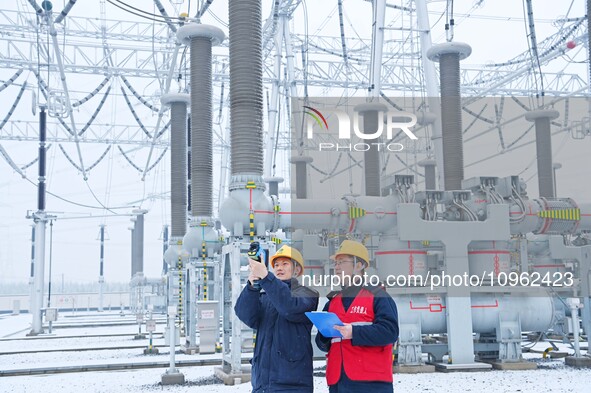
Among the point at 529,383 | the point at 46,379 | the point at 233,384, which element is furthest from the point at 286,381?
the point at 46,379

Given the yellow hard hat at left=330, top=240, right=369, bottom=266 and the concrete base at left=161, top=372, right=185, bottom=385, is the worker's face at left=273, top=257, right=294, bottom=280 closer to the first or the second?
the yellow hard hat at left=330, top=240, right=369, bottom=266

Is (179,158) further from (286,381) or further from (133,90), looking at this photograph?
(286,381)

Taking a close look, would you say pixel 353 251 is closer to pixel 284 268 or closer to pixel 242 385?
pixel 284 268

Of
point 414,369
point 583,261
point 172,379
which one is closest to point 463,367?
point 414,369

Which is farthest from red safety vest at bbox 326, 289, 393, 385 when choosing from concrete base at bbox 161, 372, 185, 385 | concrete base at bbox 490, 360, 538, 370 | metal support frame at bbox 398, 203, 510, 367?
concrete base at bbox 490, 360, 538, 370

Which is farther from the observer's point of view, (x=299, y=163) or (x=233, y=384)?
(x=299, y=163)

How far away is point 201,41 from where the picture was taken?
19172 millimetres

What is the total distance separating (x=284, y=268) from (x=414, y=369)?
31.5 ft

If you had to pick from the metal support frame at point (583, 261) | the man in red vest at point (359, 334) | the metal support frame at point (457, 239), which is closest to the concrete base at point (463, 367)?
the metal support frame at point (457, 239)

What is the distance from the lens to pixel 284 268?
4.74 metres

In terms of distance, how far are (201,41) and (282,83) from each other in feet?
37.1

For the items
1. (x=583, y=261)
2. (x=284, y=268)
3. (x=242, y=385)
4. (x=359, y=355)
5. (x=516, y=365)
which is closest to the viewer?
(x=359, y=355)

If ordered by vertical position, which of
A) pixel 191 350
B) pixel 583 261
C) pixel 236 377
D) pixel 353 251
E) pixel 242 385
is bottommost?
pixel 191 350

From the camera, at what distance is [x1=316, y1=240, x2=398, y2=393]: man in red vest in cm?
450
